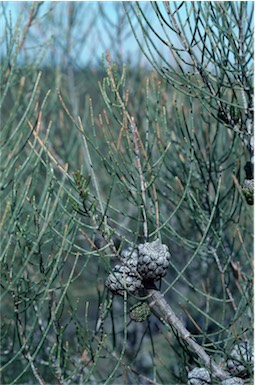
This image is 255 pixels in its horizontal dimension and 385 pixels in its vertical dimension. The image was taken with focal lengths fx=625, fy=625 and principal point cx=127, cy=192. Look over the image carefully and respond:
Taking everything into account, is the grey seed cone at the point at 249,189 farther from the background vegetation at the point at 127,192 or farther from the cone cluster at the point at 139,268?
the cone cluster at the point at 139,268

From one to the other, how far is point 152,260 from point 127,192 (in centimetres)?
26

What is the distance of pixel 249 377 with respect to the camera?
3.94 ft

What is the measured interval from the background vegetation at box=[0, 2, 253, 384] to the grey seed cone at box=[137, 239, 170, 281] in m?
0.03

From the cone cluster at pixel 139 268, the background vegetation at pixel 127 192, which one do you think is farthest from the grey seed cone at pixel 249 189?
the cone cluster at pixel 139 268

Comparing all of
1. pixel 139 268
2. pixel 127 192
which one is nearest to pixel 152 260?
pixel 139 268

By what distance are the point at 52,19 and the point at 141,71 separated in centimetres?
61

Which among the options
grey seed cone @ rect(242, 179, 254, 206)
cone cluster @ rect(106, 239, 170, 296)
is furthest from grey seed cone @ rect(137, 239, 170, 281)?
grey seed cone @ rect(242, 179, 254, 206)

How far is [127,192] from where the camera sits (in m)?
1.33

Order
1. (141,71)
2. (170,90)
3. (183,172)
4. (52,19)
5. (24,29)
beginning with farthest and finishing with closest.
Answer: (52,19)
(141,71)
(170,90)
(24,29)
(183,172)

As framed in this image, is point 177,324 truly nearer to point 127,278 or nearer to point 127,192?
point 127,278

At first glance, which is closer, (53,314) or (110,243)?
(110,243)

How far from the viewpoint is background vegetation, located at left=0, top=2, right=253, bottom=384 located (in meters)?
1.19

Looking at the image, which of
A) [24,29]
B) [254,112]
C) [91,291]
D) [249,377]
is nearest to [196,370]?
[249,377]

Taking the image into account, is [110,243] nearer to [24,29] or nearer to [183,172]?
[183,172]
